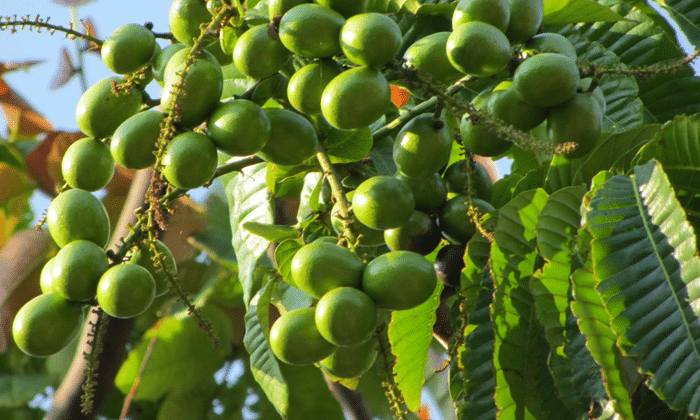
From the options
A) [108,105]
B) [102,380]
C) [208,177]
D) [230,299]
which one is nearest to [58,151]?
[230,299]

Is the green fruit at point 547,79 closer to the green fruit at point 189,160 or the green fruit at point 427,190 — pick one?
the green fruit at point 427,190

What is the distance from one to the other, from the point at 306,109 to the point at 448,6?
279 mm

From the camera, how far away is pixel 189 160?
82 centimetres

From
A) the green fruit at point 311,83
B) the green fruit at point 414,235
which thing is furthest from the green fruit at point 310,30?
the green fruit at point 414,235

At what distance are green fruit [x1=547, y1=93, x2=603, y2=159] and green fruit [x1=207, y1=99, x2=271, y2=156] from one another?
1.05ft

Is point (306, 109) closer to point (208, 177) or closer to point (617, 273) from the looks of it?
point (208, 177)

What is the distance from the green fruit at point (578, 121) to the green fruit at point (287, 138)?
0.28 metres

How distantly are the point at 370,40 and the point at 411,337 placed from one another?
38 cm

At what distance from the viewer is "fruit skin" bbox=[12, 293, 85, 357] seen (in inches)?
33.3

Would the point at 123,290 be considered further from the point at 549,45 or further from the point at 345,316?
the point at 549,45

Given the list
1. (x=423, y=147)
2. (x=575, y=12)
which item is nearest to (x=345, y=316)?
(x=423, y=147)

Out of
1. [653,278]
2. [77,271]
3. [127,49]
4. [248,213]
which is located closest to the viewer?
[653,278]

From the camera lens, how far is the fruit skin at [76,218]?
0.89 meters

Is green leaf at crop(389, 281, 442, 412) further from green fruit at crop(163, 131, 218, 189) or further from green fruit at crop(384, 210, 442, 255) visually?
green fruit at crop(163, 131, 218, 189)
